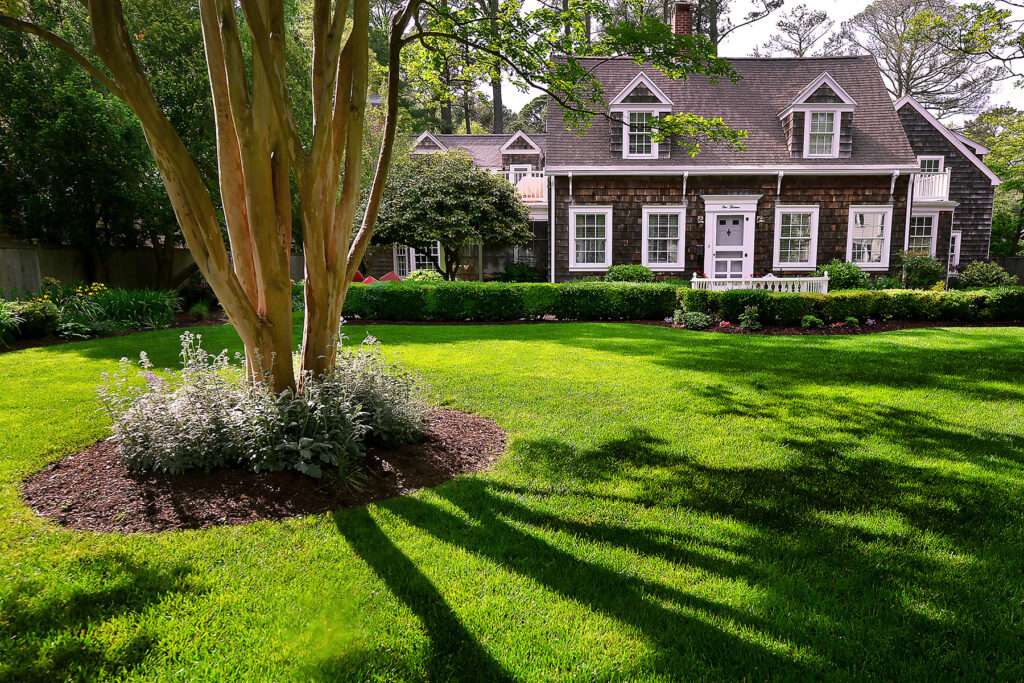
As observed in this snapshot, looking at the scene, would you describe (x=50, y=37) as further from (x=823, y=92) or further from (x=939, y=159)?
(x=939, y=159)

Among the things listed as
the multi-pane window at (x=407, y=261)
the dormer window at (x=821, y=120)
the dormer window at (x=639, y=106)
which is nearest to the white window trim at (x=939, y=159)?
the dormer window at (x=821, y=120)

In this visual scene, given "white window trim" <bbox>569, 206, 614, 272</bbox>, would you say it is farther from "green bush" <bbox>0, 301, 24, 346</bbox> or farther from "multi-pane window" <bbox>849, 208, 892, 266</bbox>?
"green bush" <bbox>0, 301, 24, 346</bbox>

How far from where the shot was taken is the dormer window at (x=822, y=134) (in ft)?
52.6

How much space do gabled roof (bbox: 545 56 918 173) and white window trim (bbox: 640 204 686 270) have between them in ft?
3.70

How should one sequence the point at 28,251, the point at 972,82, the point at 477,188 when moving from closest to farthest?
the point at 28,251 < the point at 477,188 < the point at 972,82

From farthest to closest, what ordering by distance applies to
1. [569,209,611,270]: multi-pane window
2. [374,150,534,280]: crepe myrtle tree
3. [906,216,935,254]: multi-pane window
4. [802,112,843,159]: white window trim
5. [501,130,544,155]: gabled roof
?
[501,130,544,155]: gabled roof
[906,216,935,254]: multi-pane window
[569,209,611,270]: multi-pane window
[802,112,843,159]: white window trim
[374,150,534,280]: crepe myrtle tree

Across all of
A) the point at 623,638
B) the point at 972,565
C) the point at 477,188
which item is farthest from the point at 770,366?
the point at 477,188

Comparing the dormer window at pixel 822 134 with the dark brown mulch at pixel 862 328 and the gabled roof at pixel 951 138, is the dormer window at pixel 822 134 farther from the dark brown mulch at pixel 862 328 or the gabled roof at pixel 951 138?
the dark brown mulch at pixel 862 328

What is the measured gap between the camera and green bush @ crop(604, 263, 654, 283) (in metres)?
15.4

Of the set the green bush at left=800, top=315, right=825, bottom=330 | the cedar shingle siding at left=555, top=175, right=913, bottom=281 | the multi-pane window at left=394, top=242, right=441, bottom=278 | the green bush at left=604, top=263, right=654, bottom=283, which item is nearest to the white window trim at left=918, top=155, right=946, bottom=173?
the cedar shingle siding at left=555, top=175, right=913, bottom=281

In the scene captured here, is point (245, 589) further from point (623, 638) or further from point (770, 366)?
point (770, 366)

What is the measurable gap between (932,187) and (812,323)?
40.4 ft

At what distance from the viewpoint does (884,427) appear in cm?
496

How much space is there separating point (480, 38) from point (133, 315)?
935cm
